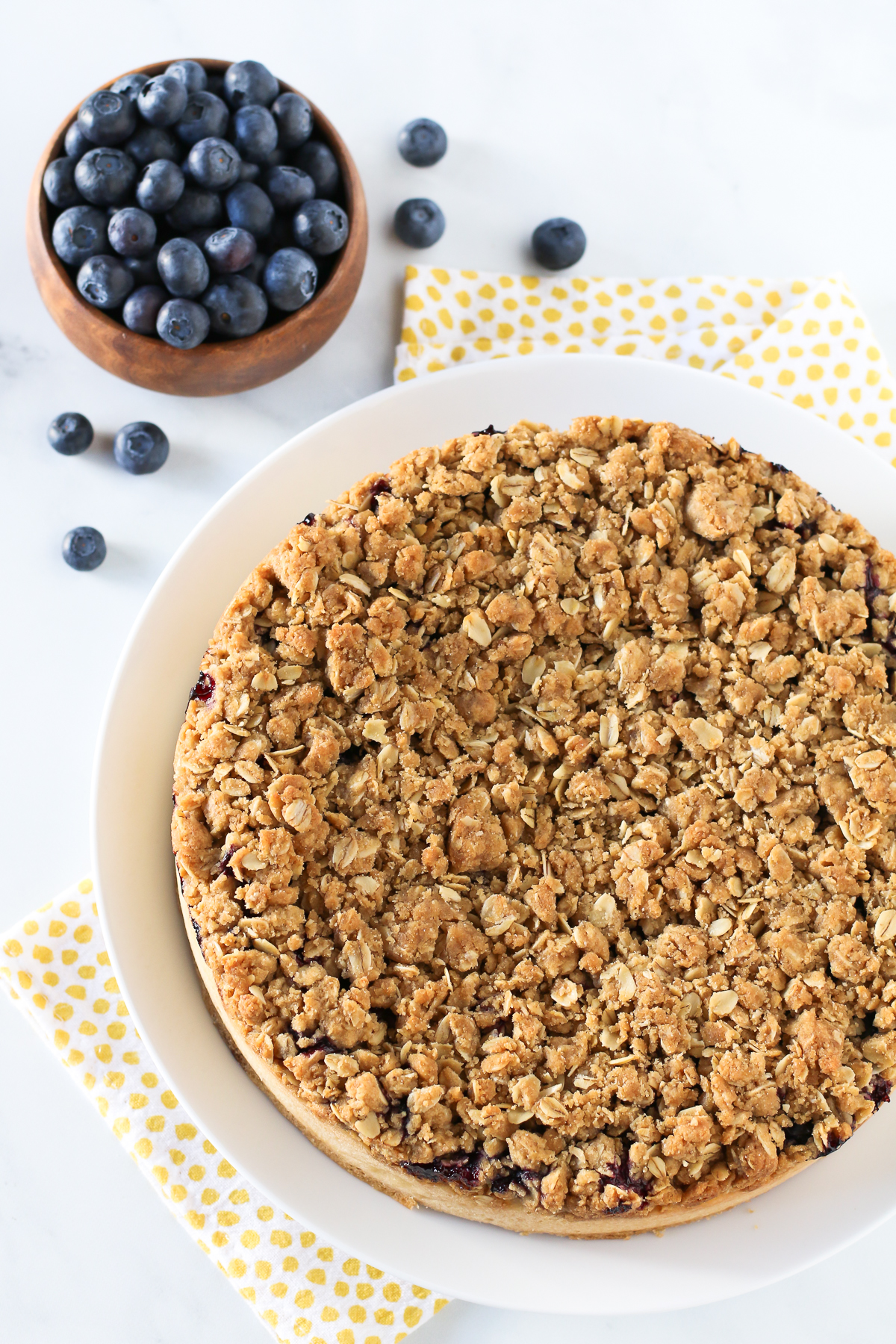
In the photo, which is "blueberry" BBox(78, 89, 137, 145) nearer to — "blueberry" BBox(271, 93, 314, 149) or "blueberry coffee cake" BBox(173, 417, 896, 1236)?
"blueberry" BBox(271, 93, 314, 149)

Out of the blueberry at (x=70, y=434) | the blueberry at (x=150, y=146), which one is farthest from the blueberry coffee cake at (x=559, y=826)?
the blueberry at (x=150, y=146)

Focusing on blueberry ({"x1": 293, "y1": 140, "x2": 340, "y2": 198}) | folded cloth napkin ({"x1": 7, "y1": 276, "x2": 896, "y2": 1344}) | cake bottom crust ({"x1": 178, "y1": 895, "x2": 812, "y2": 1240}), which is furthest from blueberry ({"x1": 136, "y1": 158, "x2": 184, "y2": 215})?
cake bottom crust ({"x1": 178, "y1": 895, "x2": 812, "y2": 1240})

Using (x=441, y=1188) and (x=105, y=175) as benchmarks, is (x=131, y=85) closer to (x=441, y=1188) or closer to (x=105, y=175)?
(x=105, y=175)

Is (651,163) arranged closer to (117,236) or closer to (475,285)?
(475,285)

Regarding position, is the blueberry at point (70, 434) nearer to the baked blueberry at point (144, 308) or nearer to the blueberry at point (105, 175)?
the baked blueberry at point (144, 308)

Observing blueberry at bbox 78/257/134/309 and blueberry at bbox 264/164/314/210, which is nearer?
blueberry at bbox 78/257/134/309

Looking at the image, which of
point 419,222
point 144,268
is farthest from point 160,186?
point 419,222
